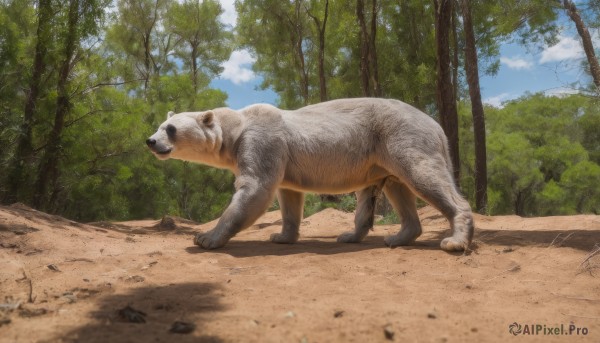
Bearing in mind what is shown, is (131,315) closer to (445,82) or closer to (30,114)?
(445,82)

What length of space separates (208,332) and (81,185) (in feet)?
40.3

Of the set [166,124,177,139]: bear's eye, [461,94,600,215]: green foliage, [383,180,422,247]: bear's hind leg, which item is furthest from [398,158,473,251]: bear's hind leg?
[461,94,600,215]: green foliage

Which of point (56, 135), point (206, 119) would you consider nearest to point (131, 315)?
point (206, 119)

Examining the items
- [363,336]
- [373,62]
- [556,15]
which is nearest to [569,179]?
[556,15]

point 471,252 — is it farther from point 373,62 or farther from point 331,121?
point 373,62

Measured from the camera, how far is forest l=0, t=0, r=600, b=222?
33.4 feet

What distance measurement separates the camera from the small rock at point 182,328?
219 centimetres

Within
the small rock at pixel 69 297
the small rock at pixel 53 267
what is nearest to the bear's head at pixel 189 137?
the small rock at pixel 53 267

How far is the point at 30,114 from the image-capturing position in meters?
10.2

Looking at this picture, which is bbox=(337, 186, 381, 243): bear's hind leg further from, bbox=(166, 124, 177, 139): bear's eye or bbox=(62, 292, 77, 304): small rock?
bbox=(62, 292, 77, 304): small rock

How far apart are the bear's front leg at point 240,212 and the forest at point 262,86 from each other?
4.86m

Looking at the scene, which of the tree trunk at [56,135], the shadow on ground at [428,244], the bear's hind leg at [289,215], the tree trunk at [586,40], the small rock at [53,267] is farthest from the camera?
the tree trunk at [586,40]

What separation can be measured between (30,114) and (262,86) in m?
16.1

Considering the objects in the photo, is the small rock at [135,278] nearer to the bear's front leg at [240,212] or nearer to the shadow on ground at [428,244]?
the shadow on ground at [428,244]
